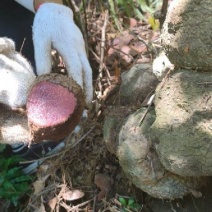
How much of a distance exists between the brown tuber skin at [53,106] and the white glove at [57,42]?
334 mm

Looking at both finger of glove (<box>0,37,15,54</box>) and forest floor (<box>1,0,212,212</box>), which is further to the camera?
forest floor (<box>1,0,212,212</box>)

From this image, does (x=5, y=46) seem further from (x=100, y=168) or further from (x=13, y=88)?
(x=100, y=168)

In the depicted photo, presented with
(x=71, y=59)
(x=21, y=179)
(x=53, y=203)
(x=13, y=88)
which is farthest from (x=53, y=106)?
(x=21, y=179)

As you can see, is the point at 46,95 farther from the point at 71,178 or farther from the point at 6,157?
the point at 6,157

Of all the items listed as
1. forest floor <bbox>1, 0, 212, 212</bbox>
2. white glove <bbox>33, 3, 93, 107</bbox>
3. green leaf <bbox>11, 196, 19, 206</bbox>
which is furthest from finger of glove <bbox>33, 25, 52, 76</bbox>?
green leaf <bbox>11, 196, 19, 206</bbox>

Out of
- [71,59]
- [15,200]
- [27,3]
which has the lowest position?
[15,200]

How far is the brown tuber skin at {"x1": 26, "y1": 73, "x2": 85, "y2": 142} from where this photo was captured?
61.9 inches

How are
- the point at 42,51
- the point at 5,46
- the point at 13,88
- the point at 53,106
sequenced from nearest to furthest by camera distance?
the point at 53,106
the point at 13,88
the point at 5,46
the point at 42,51

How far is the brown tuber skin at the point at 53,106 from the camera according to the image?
1.57m

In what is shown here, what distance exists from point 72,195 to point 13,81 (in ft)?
2.40

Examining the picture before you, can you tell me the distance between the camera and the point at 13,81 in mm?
1745

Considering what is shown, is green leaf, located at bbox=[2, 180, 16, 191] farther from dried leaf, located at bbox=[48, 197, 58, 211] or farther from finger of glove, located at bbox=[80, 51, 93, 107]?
Answer: finger of glove, located at bbox=[80, 51, 93, 107]

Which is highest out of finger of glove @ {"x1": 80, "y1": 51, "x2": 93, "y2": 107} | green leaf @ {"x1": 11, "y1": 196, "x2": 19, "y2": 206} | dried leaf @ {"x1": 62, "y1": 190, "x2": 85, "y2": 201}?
finger of glove @ {"x1": 80, "y1": 51, "x2": 93, "y2": 107}

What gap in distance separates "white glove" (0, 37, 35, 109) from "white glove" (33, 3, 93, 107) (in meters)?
0.15
